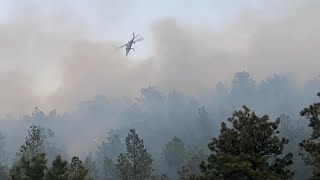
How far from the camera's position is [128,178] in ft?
208

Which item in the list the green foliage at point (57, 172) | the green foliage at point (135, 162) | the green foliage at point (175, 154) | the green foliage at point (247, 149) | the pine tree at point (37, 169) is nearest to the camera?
the green foliage at point (247, 149)

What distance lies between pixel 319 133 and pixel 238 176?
23.2 ft

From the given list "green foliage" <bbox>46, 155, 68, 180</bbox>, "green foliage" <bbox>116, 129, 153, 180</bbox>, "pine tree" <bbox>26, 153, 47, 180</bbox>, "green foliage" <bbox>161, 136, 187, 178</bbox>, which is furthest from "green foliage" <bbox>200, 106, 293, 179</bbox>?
"green foliage" <bbox>161, 136, 187, 178</bbox>

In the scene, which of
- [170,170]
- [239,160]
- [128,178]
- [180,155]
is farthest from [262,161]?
[170,170]

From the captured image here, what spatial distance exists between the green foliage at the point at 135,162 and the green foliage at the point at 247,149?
109 feet

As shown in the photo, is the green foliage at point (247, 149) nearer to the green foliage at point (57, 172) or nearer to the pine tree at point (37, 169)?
the green foliage at point (57, 172)

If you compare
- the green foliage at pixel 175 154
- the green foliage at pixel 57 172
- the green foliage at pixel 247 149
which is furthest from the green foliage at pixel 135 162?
the green foliage at pixel 175 154

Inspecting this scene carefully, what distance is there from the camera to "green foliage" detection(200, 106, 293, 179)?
94.4 feet

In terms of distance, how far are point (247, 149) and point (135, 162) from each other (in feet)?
123

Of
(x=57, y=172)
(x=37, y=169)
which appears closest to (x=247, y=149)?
(x=57, y=172)

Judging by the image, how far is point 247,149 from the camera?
30141mm

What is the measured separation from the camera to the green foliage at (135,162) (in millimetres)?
63322

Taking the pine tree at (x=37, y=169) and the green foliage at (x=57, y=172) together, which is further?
the pine tree at (x=37, y=169)

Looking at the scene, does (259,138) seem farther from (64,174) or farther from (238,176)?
(64,174)
